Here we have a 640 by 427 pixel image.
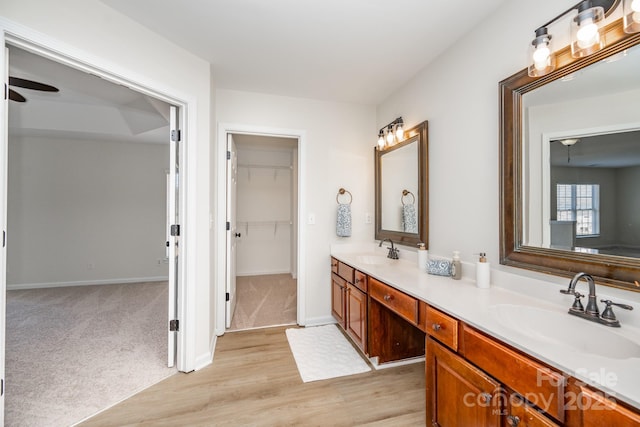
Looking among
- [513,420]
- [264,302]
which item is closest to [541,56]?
[513,420]

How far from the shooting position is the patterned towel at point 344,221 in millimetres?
3018

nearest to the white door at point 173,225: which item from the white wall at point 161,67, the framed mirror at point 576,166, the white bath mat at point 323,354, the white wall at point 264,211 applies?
the white wall at point 161,67

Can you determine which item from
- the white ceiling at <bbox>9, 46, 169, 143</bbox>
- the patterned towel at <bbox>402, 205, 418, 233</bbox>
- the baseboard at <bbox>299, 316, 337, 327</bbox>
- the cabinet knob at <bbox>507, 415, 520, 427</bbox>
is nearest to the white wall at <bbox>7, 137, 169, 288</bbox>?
the white ceiling at <bbox>9, 46, 169, 143</bbox>

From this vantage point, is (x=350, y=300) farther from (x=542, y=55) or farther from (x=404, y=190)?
(x=542, y=55)

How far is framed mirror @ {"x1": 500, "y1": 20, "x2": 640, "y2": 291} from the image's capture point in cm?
113

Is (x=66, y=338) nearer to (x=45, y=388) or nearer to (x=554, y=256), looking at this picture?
(x=45, y=388)

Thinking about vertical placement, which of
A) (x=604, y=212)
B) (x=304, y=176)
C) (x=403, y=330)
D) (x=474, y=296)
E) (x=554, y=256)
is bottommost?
(x=403, y=330)

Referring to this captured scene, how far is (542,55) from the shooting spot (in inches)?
52.7

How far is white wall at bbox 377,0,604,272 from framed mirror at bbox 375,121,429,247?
0.09m

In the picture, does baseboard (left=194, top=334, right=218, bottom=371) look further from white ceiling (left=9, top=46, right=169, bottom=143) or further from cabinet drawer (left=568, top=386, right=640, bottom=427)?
white ceiling (left=9, top=46, right=169, bottom=143)

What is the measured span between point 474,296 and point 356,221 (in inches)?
69.0

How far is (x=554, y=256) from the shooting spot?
137 centimetres

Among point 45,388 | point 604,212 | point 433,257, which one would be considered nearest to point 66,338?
point 45,388

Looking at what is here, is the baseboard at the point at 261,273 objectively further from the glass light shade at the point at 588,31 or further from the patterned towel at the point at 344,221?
the glass light shade at the point at 588,31
